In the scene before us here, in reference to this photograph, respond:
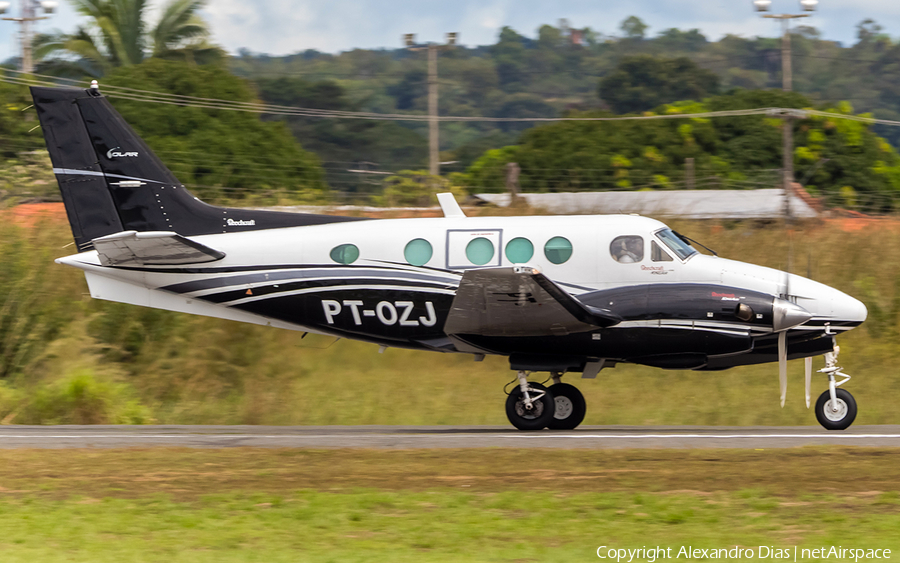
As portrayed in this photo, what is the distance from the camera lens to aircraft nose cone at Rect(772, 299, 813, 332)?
12.5m

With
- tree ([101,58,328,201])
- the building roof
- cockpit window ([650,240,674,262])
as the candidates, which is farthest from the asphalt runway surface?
tree ([101,58,328,201])

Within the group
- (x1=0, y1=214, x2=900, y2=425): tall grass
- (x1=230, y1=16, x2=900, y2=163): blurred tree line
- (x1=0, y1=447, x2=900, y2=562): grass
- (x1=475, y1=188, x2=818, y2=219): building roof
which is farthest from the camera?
(x1=230, y1=16, x2=900, y2=163): blurred tree line

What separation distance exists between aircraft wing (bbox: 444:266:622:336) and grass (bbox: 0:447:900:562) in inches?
85.3

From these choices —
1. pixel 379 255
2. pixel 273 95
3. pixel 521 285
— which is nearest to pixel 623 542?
pixel 521 285

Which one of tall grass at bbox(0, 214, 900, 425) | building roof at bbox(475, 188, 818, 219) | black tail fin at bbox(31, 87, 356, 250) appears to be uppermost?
black tail fin at bbox(31, 87, 356, 250)

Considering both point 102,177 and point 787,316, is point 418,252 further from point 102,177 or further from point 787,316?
point 102,177

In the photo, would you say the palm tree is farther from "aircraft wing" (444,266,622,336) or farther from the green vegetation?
"aircraft wing" (444,266,622,336)

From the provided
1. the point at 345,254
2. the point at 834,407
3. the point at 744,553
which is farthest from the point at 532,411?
the point at 744,553

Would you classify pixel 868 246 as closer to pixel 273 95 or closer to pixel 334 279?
pixel 334 279

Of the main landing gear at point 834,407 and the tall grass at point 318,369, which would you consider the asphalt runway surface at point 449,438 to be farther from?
the tall grass at point 318,369

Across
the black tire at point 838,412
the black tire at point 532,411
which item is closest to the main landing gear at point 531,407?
the black tire at point 532,411

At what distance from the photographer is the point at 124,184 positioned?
15133mm

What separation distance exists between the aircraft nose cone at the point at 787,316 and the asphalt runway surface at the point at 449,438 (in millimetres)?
1382

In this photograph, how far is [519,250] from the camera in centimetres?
1347
